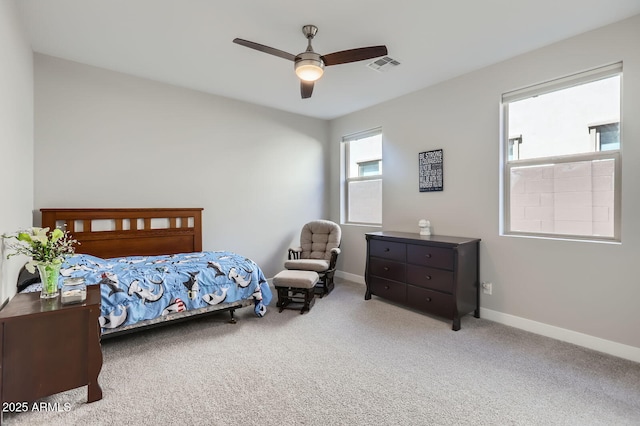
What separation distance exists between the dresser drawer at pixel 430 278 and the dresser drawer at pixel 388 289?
0.17m

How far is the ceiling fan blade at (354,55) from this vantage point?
2418 millimetres

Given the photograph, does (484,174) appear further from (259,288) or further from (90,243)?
(90,243)

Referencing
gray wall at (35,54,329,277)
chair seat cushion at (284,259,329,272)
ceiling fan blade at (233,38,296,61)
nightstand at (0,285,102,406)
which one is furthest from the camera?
chair seat cushion at (284,259,329,272)

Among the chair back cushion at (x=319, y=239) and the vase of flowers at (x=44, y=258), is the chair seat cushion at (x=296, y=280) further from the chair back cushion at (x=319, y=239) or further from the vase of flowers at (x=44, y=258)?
the vase of flowers at (x=44, y=258)

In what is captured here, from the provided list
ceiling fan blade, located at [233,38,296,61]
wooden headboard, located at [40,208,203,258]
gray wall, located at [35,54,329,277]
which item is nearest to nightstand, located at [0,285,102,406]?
wooden headboard, located at [40,208,203,258]

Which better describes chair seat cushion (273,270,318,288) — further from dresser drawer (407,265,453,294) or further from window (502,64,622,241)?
window (502,64,622,241)

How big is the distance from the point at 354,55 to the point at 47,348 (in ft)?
9.56

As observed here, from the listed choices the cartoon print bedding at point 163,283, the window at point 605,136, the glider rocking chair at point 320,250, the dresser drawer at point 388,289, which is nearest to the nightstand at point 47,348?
the cartoon print bedding at point 163,283

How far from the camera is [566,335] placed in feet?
9.39

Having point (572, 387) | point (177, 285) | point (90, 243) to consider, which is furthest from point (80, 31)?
point (572, 387)

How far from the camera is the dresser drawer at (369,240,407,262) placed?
371cm

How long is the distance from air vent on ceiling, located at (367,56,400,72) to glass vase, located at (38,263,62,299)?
3.29 metres

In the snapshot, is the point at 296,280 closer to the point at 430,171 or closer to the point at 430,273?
the point at 430,273

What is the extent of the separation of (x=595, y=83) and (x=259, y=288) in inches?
149
